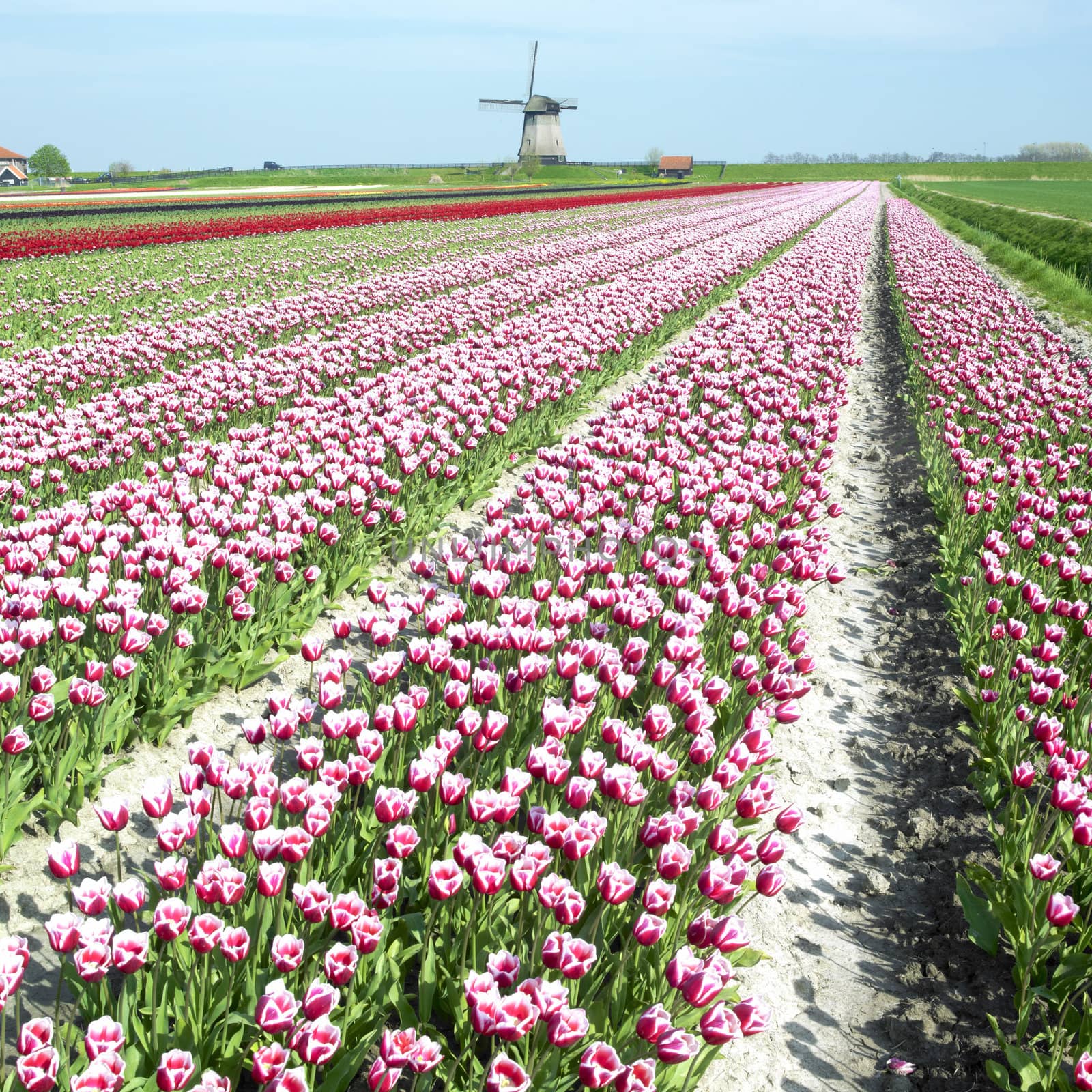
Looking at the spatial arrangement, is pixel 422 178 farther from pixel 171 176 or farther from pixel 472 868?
pixel 472 868

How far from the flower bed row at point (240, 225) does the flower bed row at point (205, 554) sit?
19.0m

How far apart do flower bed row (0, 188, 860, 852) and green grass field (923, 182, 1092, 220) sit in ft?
163

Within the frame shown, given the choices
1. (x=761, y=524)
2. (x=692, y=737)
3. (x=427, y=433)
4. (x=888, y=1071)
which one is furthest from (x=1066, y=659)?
(x=427, y=433)

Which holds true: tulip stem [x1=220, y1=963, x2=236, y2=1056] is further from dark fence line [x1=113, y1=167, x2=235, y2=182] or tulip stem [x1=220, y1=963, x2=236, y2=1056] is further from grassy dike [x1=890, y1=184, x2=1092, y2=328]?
dark fence line [x1=113, y1=167, x2=235, y2=182]

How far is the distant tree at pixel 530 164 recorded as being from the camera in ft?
336

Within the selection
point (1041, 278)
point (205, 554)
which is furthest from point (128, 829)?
point (1041, 278)

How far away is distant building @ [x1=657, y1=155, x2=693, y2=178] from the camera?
420 feet

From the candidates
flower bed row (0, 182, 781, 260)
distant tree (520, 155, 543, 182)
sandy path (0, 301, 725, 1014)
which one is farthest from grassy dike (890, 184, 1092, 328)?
distant tree (520, 155, 543, 182)

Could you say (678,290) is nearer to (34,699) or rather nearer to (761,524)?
(761,524)

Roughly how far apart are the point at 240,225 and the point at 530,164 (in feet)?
263

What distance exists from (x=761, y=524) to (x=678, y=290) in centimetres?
1520

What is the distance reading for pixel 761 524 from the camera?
684 centimetres

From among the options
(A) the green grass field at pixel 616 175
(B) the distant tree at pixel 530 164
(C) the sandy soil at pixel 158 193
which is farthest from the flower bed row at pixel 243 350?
(B) the distant tree at pixel 530 164

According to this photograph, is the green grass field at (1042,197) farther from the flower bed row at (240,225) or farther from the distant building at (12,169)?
the distant building at (12,169)
